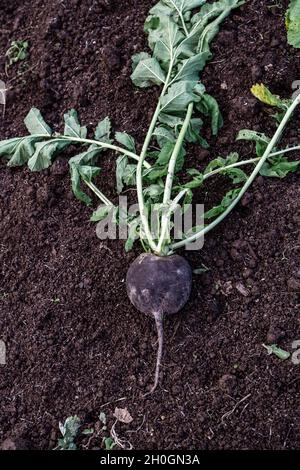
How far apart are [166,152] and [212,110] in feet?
1.29

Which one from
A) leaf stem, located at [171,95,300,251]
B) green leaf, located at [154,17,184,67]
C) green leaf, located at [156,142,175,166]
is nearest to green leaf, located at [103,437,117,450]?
leaf stem, located at [171,95,300,251]

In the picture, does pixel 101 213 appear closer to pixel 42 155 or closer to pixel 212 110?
pixel 42 155

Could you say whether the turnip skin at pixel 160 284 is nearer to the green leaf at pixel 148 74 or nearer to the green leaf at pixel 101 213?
the green leaf at pixel 101 213

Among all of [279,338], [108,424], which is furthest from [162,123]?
[108,424]

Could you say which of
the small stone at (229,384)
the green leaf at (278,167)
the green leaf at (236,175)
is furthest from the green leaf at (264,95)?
the small stone at (229,384)

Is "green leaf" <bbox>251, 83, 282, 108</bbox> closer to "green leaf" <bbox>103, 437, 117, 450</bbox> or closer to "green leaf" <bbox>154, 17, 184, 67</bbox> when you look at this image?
"green leaf" <bbox>154, 17, 184, 67</bbox>

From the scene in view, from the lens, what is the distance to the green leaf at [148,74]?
3678 millimetres

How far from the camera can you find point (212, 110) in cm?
361

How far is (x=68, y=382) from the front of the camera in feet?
10.5

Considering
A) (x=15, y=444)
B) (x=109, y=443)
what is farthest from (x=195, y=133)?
(x=15, y=444)

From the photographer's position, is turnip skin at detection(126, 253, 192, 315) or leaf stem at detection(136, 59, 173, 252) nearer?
turnip skin at detection(126, 253, 192, 315)

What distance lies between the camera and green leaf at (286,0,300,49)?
3.61 metres

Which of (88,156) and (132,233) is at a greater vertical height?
(88,156)

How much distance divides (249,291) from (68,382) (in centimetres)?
95
